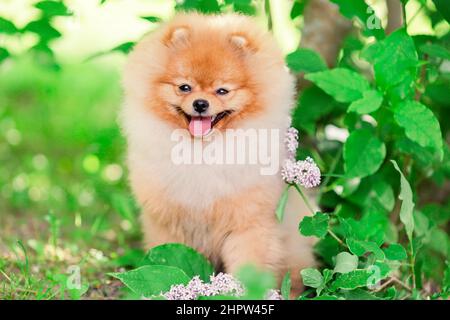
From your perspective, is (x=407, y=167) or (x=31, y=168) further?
(x=31, y=168)

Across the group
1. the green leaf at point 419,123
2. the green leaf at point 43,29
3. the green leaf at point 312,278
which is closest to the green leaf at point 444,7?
the green leaf at point 419,123

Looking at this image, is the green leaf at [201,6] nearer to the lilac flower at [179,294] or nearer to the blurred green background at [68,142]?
the blurred green background at [68,142]

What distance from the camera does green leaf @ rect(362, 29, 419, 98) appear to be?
6.70 feet

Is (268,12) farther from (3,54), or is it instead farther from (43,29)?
(3,54)

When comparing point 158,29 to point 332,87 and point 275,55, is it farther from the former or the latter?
point 332,87

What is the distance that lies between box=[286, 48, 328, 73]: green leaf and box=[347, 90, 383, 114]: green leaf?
11.3 inches

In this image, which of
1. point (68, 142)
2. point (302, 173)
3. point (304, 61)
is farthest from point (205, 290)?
point (68, 142)

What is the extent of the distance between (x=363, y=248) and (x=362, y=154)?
15.8 inches

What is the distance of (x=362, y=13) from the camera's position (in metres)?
2.30

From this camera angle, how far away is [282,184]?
215 centimetres

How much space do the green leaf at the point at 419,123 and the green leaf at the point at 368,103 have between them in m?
0.08
